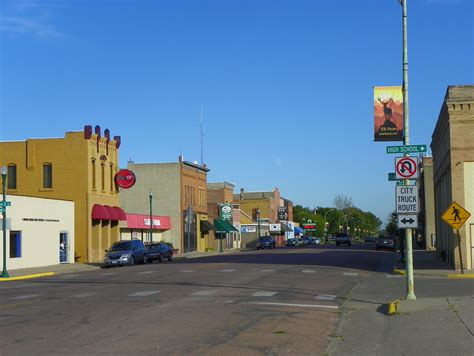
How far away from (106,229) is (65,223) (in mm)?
6185

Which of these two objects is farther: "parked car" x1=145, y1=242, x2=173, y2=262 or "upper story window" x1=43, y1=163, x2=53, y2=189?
"upper story window" x1=43, y1=163, x2=53, y2=189

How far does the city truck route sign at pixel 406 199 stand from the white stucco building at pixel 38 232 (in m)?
28.1

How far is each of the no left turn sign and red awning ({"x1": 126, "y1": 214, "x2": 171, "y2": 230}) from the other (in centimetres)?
4284

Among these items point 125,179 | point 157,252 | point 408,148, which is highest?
point 125,179

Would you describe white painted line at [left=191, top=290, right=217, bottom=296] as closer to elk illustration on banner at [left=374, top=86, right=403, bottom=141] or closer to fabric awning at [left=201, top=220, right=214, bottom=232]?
elk illustration on banner at [left=374, top=86, right=403, bottom=141]

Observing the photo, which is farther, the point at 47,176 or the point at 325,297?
the point at 47,176

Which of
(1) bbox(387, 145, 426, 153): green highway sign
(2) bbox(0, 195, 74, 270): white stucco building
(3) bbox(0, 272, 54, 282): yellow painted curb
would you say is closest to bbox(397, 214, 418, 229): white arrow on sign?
(1) bbox(387, 145, 426, 153): green highway sign

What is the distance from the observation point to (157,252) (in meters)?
46.1

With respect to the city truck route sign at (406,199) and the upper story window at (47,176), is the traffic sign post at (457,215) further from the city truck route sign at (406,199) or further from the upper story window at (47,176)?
the upper story window at (47,176)

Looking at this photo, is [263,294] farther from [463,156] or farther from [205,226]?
[205,226]

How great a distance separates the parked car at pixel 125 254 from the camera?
40.9 metres

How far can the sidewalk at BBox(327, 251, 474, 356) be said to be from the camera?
409 inches

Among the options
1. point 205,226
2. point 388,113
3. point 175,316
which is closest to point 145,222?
point 205,226

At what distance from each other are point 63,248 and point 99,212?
4.45m
